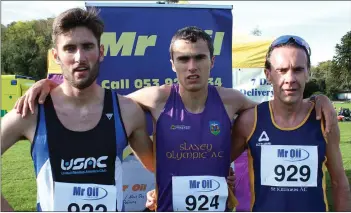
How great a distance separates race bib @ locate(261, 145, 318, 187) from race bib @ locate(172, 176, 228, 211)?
12.8 inches

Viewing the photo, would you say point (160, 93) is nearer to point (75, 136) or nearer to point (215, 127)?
point (215, 127)

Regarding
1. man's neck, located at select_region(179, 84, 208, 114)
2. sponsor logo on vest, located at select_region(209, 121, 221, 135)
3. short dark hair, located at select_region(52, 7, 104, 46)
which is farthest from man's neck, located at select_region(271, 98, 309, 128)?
short dark hair, located at select_region(52, 7, 104, 46)

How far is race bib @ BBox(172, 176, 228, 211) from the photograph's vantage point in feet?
9.44

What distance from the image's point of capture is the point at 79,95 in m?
2.76

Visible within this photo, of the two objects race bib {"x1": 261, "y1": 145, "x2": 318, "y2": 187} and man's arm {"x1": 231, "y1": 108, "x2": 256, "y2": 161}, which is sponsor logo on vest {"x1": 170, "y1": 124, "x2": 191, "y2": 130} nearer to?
man's arm {"x1": 231, "y1": 108, "x2": 256, "y2": 161}

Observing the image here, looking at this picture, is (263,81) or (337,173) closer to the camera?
(337,173)

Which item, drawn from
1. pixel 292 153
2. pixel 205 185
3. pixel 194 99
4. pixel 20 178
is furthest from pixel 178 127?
pixel 20 178

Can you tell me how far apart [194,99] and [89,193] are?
3.48ft

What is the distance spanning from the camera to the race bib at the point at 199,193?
2877mm

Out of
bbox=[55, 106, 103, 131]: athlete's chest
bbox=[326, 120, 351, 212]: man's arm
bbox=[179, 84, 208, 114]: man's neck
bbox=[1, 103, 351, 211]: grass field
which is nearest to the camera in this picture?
bbox=[55, 106, 103, 131]: athlete's chest

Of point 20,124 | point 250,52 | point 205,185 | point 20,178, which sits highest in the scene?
point 250,52

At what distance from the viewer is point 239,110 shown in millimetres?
3189

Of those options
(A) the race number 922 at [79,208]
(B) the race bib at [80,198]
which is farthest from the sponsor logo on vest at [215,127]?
(A) the race number 922 at [79,208]

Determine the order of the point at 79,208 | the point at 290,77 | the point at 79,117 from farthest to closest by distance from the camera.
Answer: the point at 290,77 < the point at 79,117 < the point at 79,208
